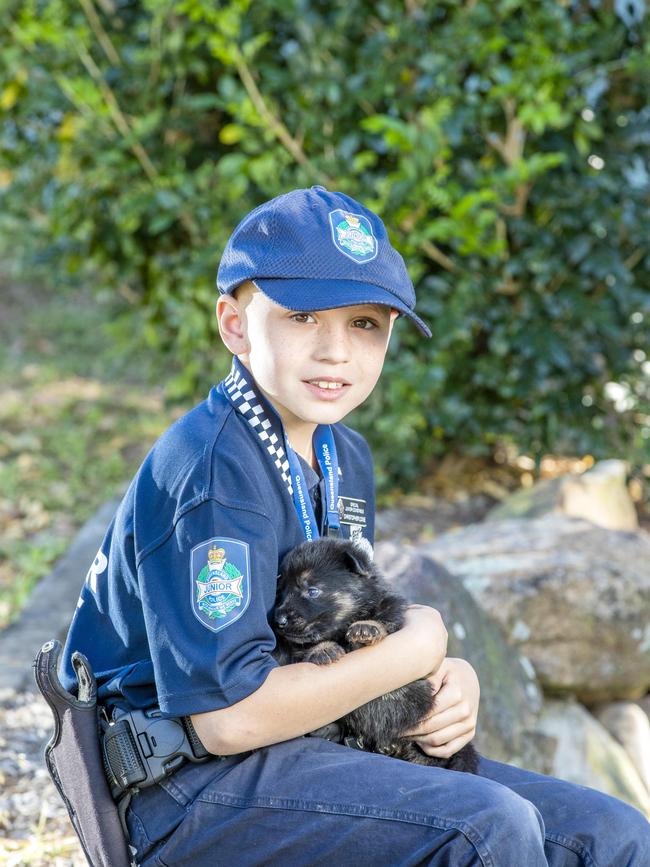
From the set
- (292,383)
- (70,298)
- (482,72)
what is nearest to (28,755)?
(292,383)

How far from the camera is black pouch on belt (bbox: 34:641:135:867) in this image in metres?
2.17

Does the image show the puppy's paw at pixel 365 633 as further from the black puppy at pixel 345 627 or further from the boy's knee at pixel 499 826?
the boy's knee at pixel 499 826

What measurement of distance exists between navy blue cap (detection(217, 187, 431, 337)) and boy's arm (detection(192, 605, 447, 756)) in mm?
768

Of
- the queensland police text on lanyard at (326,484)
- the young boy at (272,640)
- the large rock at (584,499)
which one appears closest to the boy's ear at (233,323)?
the young boy at (272,640)

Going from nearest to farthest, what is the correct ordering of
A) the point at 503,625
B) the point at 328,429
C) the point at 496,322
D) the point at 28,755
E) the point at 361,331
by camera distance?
the point at 361,331 < the point at 328,429 < the point at 28,755 < the point at 503,625 < the point at 496,322

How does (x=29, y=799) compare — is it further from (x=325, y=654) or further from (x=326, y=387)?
(x=326, y=387)

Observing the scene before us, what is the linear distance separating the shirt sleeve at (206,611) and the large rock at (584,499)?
156 inches

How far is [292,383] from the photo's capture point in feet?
7.84

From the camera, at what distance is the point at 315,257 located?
229cm

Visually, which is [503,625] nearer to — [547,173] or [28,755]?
[28,755]

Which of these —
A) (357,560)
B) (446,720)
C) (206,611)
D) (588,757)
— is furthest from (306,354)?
(588,757)

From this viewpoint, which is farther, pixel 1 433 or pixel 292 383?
pixel 1 433

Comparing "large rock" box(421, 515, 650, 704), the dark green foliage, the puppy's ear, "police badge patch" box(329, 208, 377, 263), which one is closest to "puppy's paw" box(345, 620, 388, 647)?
the puppy's ear

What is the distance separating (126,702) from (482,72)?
4.48m
